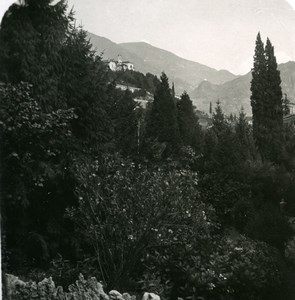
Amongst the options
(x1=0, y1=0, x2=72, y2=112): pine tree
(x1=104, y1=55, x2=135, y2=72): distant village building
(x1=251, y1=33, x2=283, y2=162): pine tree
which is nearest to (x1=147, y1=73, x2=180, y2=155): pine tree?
(x1=104, y1=55, x2=135, y2=72): distant village building

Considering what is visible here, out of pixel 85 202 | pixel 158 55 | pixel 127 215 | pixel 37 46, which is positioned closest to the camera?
pixel 127 215

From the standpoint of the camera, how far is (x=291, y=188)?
45.9 feet

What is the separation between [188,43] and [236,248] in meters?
4.69

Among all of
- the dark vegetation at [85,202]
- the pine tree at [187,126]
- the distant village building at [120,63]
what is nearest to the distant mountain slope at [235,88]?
the pine tree at [187,126]

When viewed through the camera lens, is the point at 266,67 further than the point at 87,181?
Yes

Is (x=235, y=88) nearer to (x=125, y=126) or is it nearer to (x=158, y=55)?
(x=125, y=126)

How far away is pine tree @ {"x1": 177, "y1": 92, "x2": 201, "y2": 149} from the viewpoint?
2259cm

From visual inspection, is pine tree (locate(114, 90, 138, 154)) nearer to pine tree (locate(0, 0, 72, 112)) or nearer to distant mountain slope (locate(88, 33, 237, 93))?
distant mountain slope (locate(88, 33, 237, 93))

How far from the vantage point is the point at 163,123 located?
64.6 ft

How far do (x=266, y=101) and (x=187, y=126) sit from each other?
19.1 feet

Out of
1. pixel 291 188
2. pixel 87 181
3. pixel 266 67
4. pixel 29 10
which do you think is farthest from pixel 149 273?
pixel 266 67

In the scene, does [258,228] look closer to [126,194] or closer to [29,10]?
[126,194]

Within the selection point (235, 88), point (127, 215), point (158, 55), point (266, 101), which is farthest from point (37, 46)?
point (235, 88)

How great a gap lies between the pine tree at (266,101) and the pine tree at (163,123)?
5.66m
